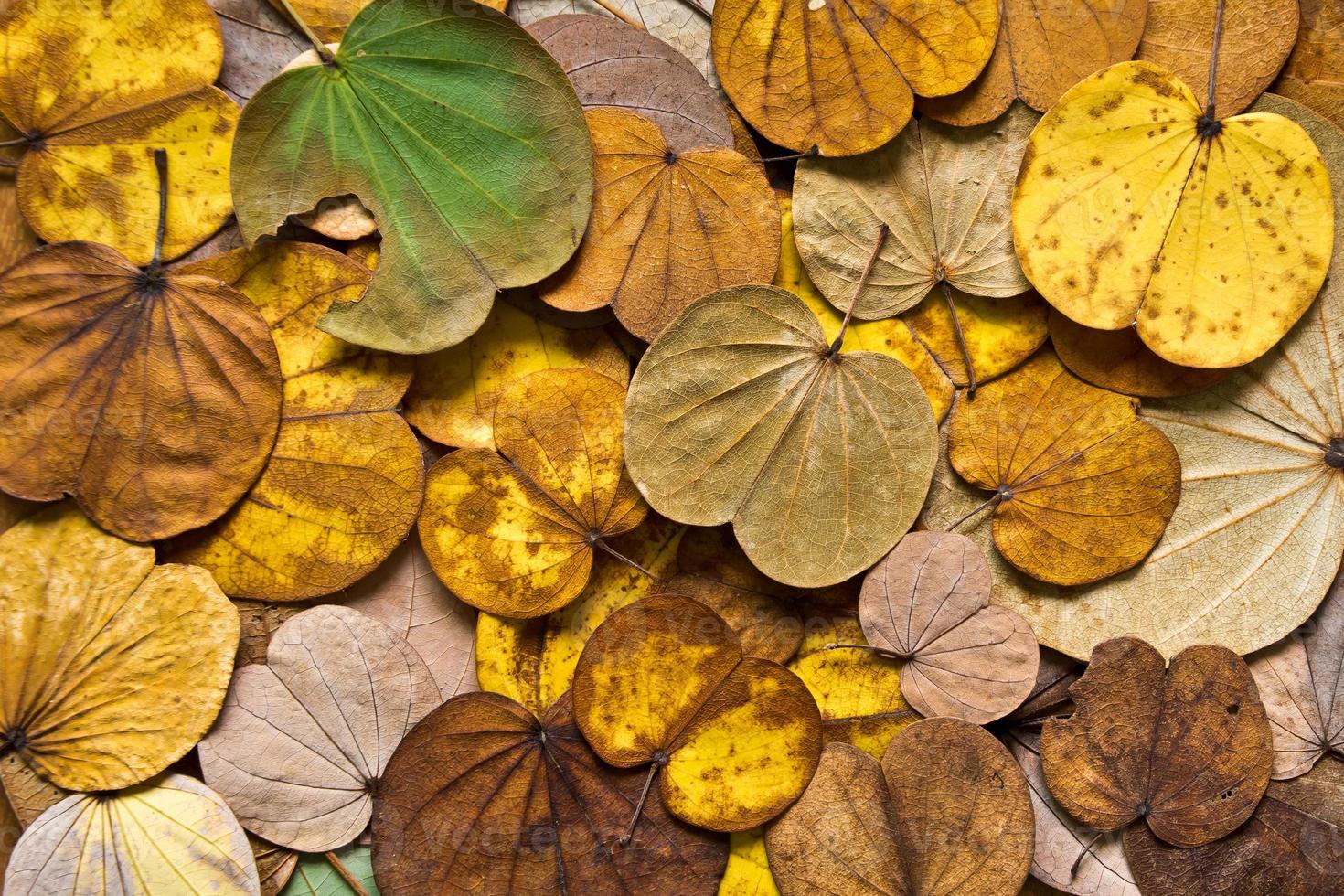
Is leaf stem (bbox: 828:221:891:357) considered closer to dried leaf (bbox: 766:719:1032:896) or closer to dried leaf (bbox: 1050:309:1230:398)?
dried leaf (bbox: 1050:309:1230:398)

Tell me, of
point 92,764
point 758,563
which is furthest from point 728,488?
point 92,764

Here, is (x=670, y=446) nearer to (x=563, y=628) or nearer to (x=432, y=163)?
(x=563, y=628)

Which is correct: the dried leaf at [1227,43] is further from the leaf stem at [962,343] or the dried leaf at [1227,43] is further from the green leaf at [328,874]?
the green leaf at [328,874]

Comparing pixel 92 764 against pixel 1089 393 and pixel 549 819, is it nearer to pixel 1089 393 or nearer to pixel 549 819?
pixel 549 819

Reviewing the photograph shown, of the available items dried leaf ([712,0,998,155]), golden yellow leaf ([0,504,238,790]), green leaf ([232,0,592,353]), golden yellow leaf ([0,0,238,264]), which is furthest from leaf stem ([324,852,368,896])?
dried leaf ([712,0,998,155])

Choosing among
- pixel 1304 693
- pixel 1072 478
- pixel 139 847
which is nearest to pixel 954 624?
pixel 1072 478

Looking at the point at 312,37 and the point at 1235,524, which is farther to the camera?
the point at 1235,524
